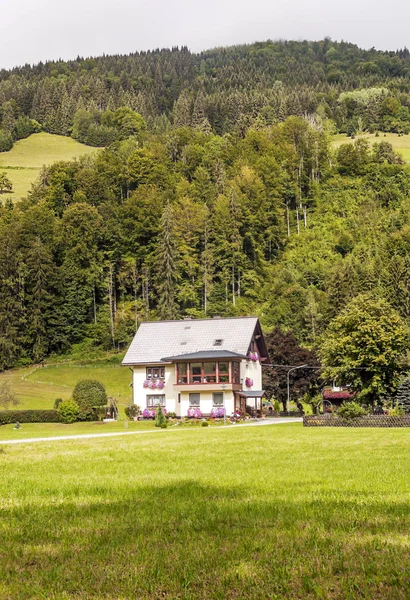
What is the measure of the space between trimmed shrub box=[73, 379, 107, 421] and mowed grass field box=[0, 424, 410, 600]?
154ft

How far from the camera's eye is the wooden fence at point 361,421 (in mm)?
39625

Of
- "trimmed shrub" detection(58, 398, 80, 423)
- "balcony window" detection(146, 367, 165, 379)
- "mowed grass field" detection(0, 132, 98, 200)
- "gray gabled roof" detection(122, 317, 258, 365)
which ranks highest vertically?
"mowed grass field" detection(0, 132, 98, 200)

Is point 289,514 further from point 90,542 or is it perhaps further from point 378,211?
point 378,211

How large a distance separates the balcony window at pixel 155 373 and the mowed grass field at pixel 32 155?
281 ft

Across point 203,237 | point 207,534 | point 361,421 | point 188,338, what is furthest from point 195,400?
point 207,534

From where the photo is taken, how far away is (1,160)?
570ft

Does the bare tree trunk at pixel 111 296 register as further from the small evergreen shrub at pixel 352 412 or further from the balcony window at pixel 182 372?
the small evergreen shrub at pixel 352 412

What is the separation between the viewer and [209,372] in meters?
66.6

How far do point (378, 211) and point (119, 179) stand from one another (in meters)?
49.0

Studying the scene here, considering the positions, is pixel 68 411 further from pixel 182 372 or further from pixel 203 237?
pixel 203 237

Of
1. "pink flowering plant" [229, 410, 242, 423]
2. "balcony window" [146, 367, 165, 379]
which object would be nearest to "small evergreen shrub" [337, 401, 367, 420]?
"pink flowering plant" [229, 410, 242, 423]

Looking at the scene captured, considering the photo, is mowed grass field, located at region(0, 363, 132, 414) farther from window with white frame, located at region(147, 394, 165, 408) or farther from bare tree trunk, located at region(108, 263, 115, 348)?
bare tree trunk, located at region(108, 263, 115, 348)

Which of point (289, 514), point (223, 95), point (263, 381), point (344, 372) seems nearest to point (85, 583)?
point (289, 514)

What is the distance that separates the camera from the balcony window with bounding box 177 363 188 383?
66938mm
